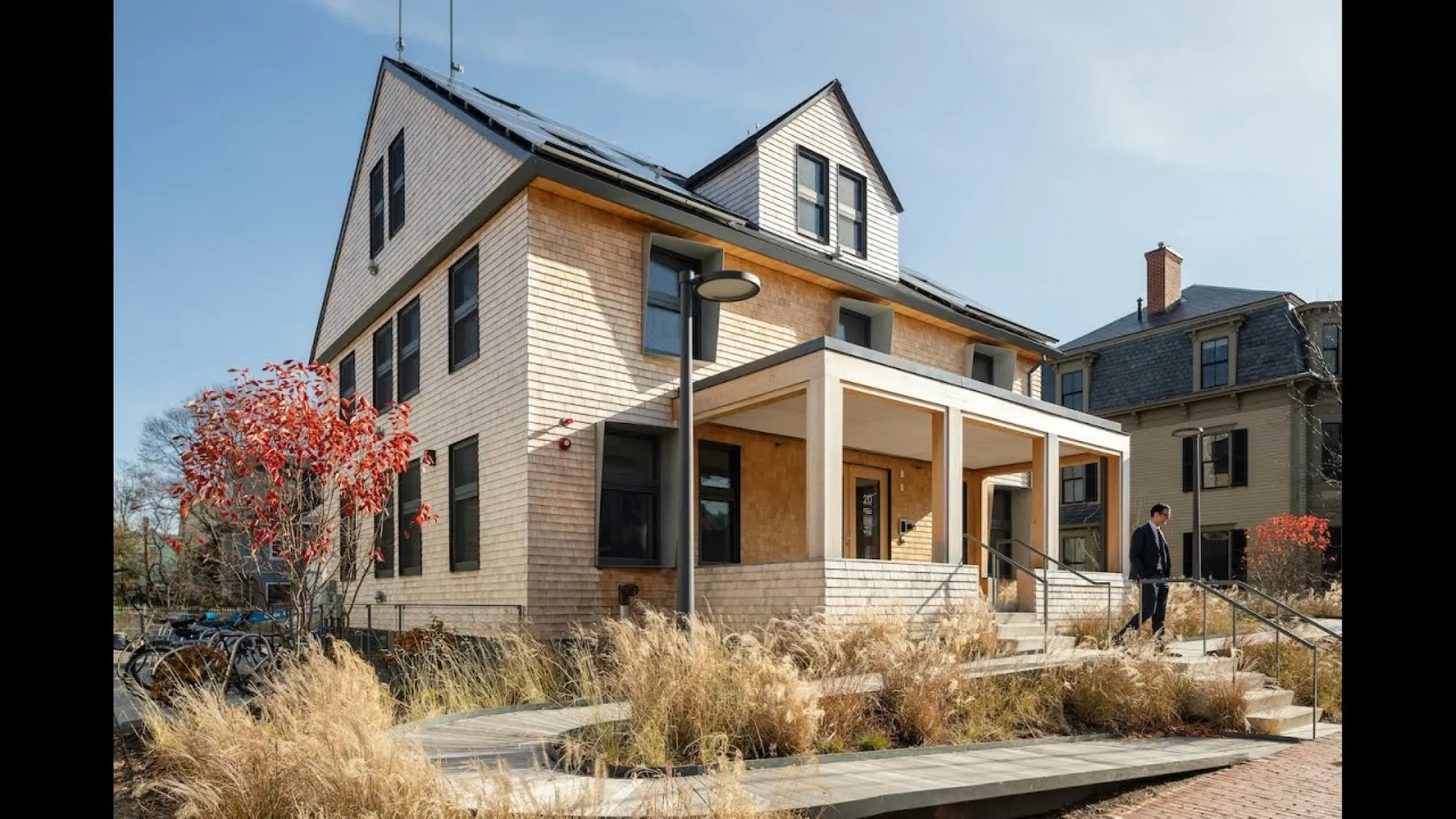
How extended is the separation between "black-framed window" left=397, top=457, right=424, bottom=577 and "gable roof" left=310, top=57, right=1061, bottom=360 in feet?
10.1

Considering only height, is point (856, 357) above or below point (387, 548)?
above

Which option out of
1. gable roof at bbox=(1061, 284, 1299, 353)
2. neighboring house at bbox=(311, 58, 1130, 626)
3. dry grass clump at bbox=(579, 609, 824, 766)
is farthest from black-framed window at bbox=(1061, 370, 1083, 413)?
dry grass clump at bbox=(579, 609, 824, 766)

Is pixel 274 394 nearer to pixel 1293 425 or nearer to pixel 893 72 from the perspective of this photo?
pixel 893 72

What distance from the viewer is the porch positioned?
11797 mm

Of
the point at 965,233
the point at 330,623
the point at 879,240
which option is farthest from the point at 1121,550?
the point at 330,623

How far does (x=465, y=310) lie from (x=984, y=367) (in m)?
9.82

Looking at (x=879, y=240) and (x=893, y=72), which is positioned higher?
(x=879, y=240)

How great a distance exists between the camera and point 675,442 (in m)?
14.0

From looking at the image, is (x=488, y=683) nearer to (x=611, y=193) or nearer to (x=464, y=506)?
(x=464, y=506)

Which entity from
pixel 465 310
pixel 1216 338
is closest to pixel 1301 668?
pixel 465 310

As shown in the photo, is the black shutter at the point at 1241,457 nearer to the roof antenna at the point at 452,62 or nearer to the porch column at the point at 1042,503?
the porch column at the point at 1042,503

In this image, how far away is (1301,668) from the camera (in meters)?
10.9
